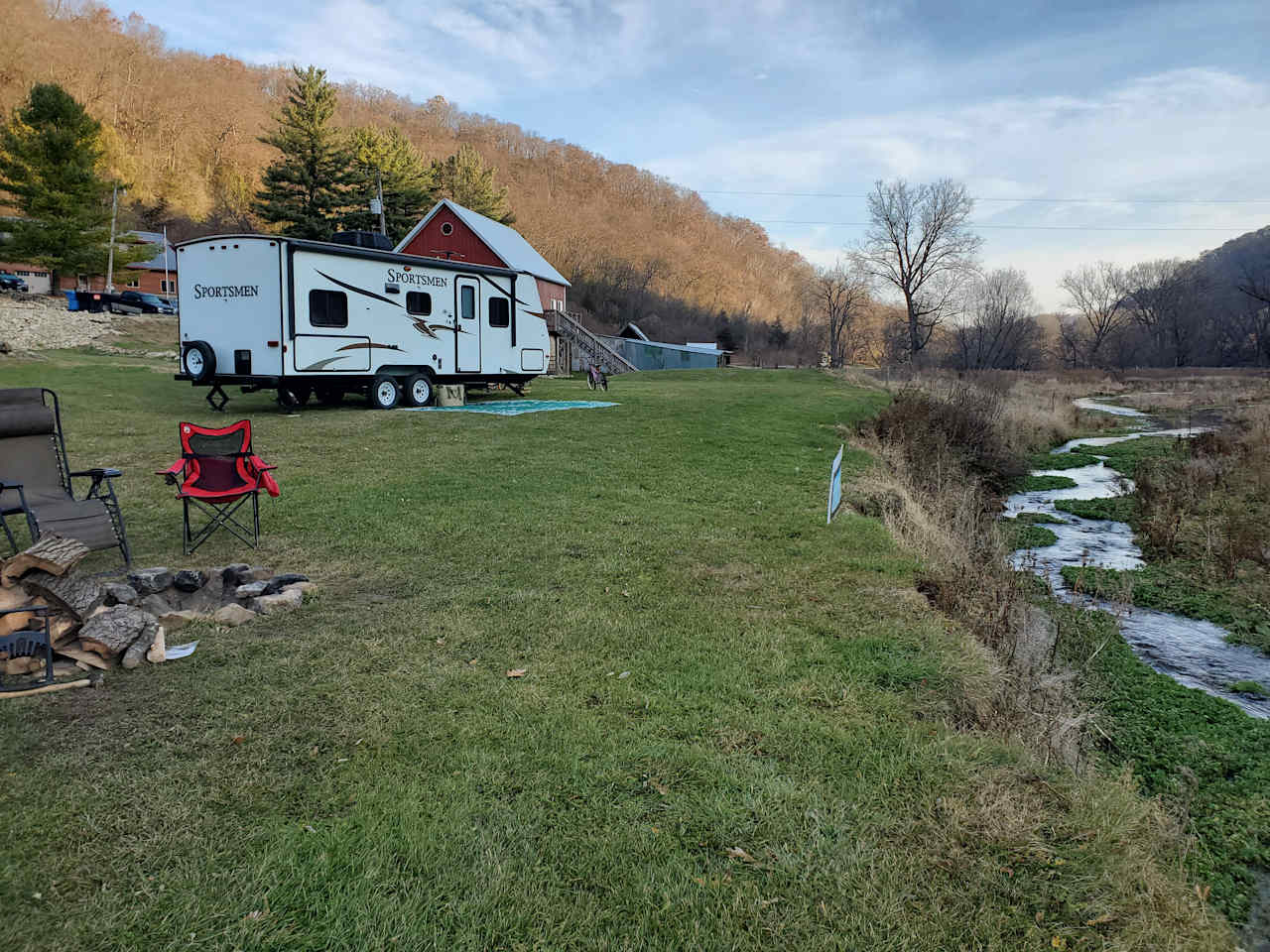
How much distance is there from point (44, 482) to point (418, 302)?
9733 millimetres

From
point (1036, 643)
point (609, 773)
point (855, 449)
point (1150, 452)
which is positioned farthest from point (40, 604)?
point (1150, 452)

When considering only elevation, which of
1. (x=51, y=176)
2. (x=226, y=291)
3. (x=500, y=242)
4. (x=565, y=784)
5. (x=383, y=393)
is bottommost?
(x=565, y=784)

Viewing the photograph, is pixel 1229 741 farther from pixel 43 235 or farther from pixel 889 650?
pixel 43 235

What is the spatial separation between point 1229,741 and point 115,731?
6065mm

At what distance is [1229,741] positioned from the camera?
4559mm

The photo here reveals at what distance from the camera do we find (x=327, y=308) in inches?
510

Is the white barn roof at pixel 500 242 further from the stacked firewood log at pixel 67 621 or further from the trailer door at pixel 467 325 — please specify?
the stacked firewood log at pixel 67 621

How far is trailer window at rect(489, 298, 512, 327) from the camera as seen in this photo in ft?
53.4

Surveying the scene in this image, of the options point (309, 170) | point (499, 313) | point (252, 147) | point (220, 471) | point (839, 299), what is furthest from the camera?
point (252, 147)

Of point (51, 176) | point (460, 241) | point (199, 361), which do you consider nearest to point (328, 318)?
point (199, 361)

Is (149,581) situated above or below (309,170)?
below

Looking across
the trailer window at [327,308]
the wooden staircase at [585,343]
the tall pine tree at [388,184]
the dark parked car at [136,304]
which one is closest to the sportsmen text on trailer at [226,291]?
the trailer window at [327,308]

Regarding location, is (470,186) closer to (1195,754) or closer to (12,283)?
(12,283)

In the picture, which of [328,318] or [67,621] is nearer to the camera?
[67,621]
